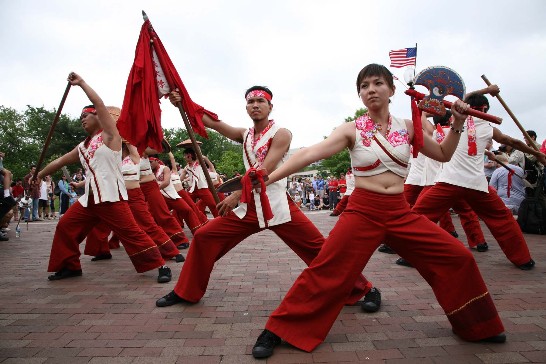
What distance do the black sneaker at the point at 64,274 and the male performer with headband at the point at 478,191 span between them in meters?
4.67

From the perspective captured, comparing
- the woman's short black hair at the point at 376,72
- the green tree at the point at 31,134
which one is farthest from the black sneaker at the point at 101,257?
the green tree at the point at 31,134

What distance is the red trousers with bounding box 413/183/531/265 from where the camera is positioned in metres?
5.03

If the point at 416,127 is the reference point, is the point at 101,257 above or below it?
below

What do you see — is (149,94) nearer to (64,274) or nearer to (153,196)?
(64,274)

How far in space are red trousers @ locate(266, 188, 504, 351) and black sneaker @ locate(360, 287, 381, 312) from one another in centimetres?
77

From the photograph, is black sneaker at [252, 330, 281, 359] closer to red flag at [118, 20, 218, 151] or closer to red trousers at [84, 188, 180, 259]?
red flag at [118, 20, 218, 151]

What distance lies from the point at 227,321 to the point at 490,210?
12.2 ft

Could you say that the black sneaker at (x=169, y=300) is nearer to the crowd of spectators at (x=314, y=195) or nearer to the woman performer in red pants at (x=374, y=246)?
the woman performer in red pants at (x=374, y=246)

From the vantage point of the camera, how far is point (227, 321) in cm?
348

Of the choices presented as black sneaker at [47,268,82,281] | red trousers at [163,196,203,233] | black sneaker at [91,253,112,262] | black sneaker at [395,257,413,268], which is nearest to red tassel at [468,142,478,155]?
black sneaker at [395,257,413,268]

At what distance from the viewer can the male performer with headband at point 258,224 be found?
3.63 m

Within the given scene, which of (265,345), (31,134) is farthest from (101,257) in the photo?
(31,134)

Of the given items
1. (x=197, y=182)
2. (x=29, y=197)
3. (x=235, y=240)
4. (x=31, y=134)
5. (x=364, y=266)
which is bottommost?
(x=364, y=266)

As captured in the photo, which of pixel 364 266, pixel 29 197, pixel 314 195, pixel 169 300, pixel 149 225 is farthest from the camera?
pixel 314 195
